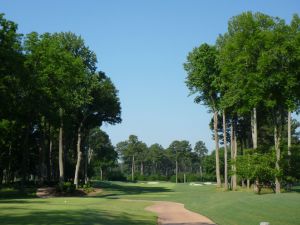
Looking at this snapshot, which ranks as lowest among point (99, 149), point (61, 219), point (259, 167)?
point (61, 219)

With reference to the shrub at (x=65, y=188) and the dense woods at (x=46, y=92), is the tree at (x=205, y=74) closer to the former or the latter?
the dense woods at (x=46, y=92)

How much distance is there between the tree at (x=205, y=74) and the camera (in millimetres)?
59875

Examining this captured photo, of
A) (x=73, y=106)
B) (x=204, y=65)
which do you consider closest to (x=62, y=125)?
(x=73, y=106)

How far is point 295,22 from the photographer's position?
137ft

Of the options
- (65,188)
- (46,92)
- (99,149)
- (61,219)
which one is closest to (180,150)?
(99,149)

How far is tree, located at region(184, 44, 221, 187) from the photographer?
196 ft

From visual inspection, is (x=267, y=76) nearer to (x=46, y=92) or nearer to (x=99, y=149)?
(x=46, y=92)

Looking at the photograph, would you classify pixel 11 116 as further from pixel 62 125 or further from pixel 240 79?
pixel 240 79

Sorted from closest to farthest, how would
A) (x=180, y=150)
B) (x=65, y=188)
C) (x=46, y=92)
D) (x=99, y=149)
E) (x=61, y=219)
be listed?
1. (x=61, y=219)
2. (x=46, y=92)
3. (x=65, y=188)
4. (x=99, y=149)
5. (x=180, y=150)

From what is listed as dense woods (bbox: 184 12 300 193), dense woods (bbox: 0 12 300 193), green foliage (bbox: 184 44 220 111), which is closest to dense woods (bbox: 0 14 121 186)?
dense woods (bbox: 0 12 300 193)

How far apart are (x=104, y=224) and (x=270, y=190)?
1199 inches

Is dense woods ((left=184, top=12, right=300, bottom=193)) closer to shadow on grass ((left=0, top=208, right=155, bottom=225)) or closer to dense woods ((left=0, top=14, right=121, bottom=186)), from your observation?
dense woods ((left=0, top=14, right=121, bottom=186))

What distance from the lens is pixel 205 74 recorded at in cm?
6028

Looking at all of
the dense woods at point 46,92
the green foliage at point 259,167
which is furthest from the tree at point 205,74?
the green foliage at point 259,167
